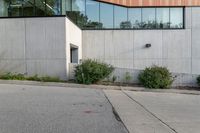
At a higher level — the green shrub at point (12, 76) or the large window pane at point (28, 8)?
the large window pane at point (28, 8)

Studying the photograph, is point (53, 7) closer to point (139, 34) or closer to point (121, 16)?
point (121, 16)

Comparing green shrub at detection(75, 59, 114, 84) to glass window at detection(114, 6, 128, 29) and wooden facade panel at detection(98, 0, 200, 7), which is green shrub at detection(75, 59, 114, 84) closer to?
glass window at detection(114, 6, 128, 29)

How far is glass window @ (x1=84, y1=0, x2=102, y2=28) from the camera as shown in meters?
31.8

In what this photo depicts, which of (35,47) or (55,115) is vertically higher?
(35,47)

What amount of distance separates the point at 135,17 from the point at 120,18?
3.91 feet

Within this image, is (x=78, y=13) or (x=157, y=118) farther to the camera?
(x=78, y=13)

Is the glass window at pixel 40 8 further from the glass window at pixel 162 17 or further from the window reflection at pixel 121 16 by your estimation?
the glass window at pixel 162 17

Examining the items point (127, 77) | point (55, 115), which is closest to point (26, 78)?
point (127, 77)

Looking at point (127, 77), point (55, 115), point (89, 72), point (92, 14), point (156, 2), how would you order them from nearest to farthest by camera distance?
point (55, 115)
point (89, 72)
point (127, 77)
point (92, 14)
point (156, 2)

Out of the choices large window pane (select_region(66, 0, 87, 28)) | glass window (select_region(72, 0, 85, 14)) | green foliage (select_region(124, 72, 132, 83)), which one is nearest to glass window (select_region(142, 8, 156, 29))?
large window pane (select_region(66, 0, 87, 28))

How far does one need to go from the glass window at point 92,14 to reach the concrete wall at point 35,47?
6653 millimetres

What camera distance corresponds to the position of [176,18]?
32594mm

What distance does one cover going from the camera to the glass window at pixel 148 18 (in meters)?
32.4

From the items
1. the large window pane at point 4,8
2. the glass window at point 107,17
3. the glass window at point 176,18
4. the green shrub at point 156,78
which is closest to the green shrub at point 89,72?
the green shrub at point 156,78
